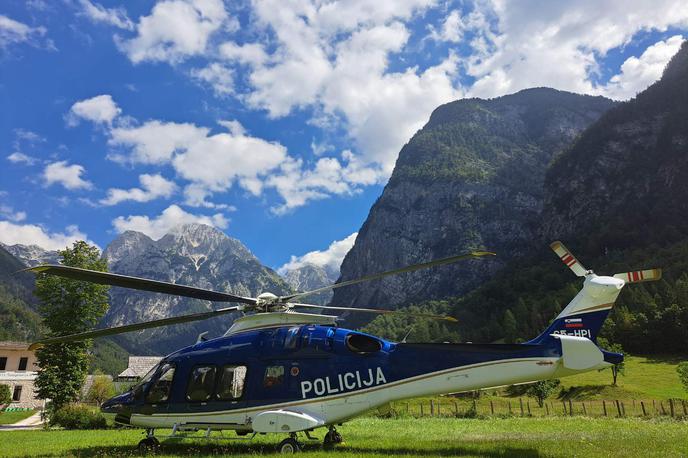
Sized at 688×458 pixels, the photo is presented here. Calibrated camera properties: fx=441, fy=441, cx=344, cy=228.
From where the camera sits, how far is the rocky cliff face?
160250mm

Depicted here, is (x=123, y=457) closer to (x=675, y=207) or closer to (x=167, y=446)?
(x=167, y=446)

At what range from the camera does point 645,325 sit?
8731 cm

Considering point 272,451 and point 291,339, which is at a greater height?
point 291,339

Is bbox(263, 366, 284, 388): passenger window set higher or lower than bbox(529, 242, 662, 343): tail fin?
lower

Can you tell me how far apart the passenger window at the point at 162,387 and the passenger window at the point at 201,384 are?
754 millimetres

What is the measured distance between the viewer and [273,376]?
41.6 feet

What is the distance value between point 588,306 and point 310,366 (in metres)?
7.73

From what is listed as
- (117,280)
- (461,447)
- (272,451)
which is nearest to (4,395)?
(272,451)

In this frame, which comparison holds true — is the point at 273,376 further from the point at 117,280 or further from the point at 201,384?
the point at 117,280

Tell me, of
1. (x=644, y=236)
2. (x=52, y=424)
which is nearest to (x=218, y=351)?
(x=52, y=424)

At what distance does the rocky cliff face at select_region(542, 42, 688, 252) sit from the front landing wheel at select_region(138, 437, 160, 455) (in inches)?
7139

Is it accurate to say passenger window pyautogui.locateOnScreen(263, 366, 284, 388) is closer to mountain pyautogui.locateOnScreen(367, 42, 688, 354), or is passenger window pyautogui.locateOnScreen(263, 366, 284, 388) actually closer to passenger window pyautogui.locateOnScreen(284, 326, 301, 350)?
passenger window pyautogui.locateOnScreen(284, 326, 301, 350)

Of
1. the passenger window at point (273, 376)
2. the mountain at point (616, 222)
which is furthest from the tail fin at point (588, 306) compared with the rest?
the mountain at point (616, 222)

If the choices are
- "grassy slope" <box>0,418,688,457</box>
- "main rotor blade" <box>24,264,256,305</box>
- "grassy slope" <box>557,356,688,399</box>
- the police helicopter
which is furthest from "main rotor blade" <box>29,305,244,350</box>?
"grassy slope" <box>557,356,688,399</box>
